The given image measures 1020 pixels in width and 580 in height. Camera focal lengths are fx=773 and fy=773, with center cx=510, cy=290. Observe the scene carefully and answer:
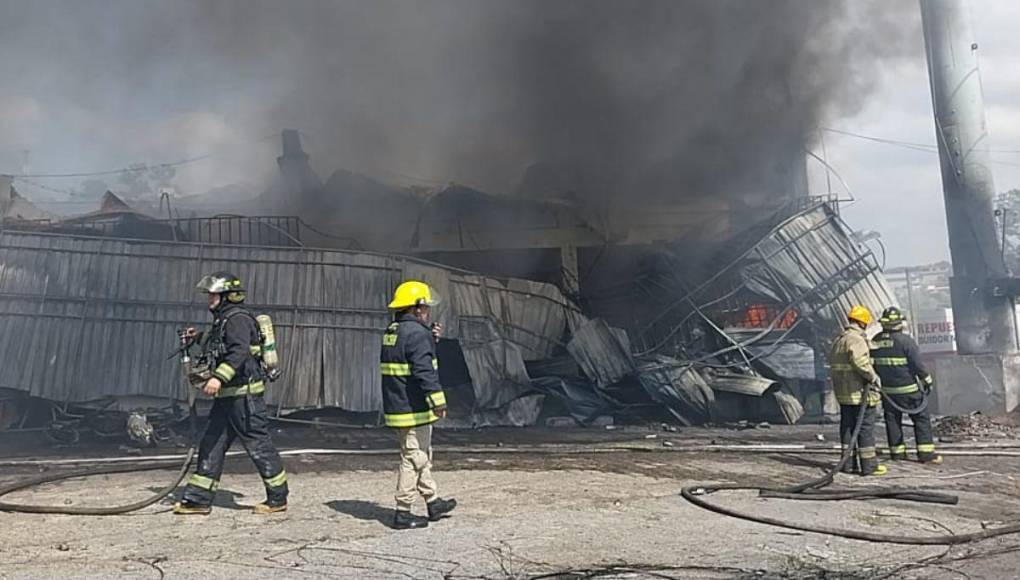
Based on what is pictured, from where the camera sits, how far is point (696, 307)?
13.0 meters

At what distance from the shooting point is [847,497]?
539cm

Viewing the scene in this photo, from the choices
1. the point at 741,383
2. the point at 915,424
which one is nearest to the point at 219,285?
the point at 915,424

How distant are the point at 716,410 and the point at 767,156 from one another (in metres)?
5.51

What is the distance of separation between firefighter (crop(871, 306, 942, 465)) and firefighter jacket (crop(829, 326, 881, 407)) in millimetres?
595

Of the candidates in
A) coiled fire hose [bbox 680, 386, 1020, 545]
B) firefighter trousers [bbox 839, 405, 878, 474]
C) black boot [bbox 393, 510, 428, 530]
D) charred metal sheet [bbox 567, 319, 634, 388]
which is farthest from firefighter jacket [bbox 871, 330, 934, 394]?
charred metal sheet [bbox 567, 319, 634, 388]

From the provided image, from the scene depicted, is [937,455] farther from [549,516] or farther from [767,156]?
[767,156]

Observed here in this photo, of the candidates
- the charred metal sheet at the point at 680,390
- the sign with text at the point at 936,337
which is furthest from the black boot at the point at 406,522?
the sign with text at the point at 936,337

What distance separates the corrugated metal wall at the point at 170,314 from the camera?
9.77 meters

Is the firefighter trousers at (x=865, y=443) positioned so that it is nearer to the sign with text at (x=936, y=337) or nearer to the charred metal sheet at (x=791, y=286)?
the charred metal sheet at (x=791, y=286)

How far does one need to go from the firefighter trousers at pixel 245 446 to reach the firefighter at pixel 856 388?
4.62 metres

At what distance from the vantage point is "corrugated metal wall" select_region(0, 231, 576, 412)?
9766 millimetres

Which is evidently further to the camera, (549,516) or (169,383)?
(169,383)

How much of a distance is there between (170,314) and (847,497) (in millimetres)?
8424

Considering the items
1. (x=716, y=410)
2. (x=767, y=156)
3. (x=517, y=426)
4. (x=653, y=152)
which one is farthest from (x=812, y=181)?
(x=517, y=426)
